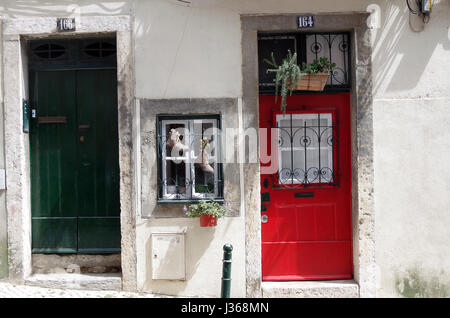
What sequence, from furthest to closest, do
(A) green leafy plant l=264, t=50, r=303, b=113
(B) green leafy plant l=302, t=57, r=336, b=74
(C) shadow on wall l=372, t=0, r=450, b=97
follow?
(C) shadow on wall l=372, t=0, r=450, b=97
(B) green leafy plant l=302, t=57, r=336, b=74
(A) green leafy plant l=264, t=50, r=303, b=113

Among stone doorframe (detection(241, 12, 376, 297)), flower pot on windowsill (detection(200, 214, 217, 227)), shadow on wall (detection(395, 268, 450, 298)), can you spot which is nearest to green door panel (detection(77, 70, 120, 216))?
flower pot on windowsill (detection(200, 214, 217, 227))

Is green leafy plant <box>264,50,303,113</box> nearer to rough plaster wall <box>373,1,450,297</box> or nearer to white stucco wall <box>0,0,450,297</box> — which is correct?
white stucco wall <box>0,0,450,297</box>

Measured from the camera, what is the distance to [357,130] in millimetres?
5848

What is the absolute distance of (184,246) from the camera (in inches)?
229

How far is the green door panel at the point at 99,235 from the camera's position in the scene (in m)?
6.10

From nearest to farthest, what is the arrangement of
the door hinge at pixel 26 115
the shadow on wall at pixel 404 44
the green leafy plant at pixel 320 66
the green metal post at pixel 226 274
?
the green metal post at pixel 226 274, the green leafy plant at pixel 320 66, the shadow on wall at pixel 404 44, the door hinge at pixel 26 115

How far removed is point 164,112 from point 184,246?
5.18 ft

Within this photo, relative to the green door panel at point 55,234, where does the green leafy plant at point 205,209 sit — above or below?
above

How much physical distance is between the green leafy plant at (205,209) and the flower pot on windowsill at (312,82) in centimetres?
165

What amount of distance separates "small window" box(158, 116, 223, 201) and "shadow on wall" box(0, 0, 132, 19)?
1.39 meters

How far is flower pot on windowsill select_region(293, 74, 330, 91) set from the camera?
565cm

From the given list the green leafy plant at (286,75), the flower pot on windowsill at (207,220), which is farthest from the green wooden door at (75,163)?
the green leafy plant at (286,75)

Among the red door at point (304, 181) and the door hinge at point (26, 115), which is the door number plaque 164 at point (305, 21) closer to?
the red door at point (304, 181)

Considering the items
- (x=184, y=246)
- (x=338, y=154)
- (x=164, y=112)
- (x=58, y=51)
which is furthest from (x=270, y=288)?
(x=58, y=51)
